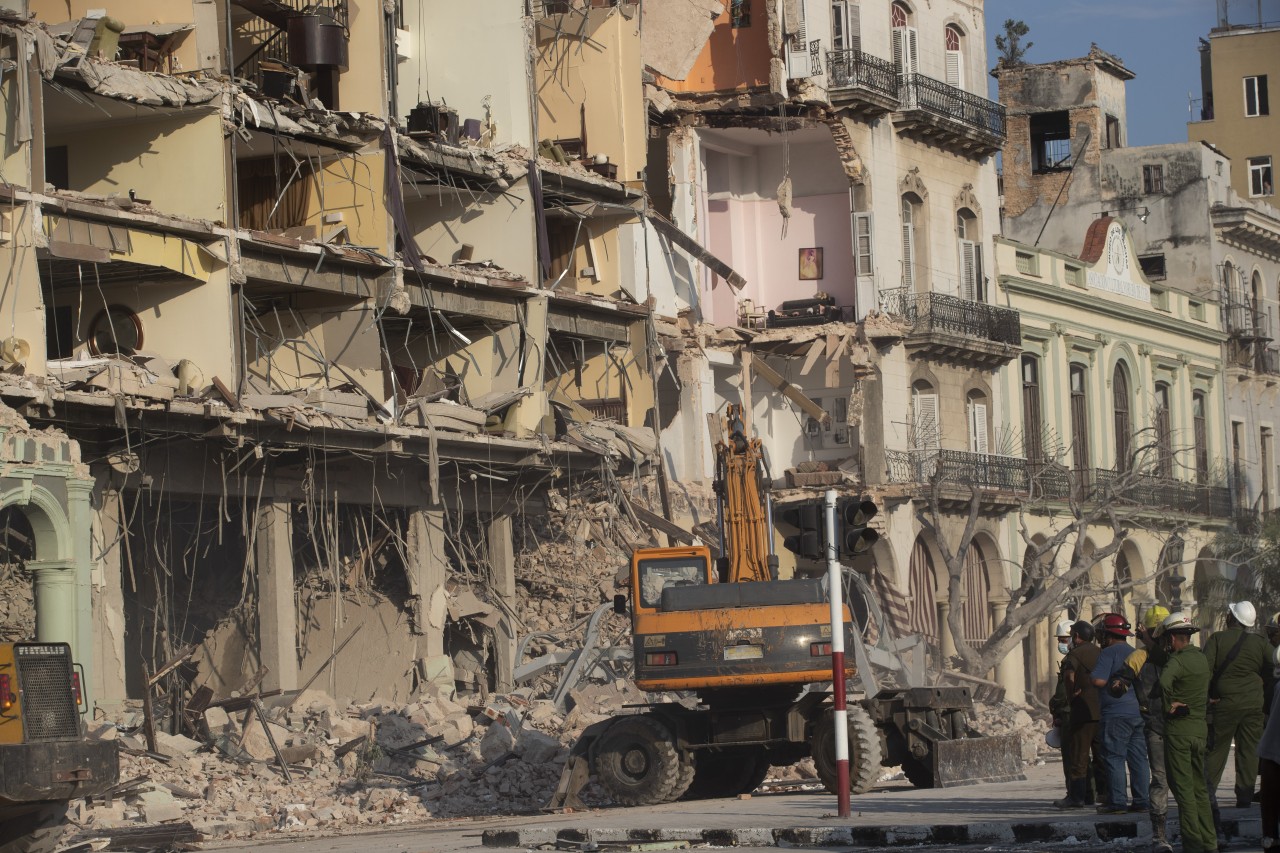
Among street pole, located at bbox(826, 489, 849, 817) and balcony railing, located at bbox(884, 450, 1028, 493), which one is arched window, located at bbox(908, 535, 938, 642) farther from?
street pole, located at bbox(826, 489, 849, 817)

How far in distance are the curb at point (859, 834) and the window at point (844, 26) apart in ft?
93.3

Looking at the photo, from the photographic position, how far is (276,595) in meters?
31.6

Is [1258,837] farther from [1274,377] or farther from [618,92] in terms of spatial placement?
[1274,377]

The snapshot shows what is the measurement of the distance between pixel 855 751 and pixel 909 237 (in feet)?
79.4

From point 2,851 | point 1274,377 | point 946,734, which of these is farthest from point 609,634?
point 1274,377

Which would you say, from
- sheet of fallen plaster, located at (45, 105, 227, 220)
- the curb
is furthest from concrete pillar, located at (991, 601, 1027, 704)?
the curb

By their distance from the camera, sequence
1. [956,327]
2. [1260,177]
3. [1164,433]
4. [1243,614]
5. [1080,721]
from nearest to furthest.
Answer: [1243,614]
[1080,721]
[956,327]
[1164,433]
[1260,177]

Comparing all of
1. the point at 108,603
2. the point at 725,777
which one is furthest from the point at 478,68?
the point at 725,777

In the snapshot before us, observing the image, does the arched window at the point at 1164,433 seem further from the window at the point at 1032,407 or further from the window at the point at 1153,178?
the window at the point at 1032,407

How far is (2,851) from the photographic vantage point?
17375 millimetres

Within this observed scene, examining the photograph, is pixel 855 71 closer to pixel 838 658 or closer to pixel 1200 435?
pixel 1200 435

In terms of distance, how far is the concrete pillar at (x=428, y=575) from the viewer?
34812mm

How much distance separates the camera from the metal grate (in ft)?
56.5

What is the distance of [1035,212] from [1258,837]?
1690 inches
